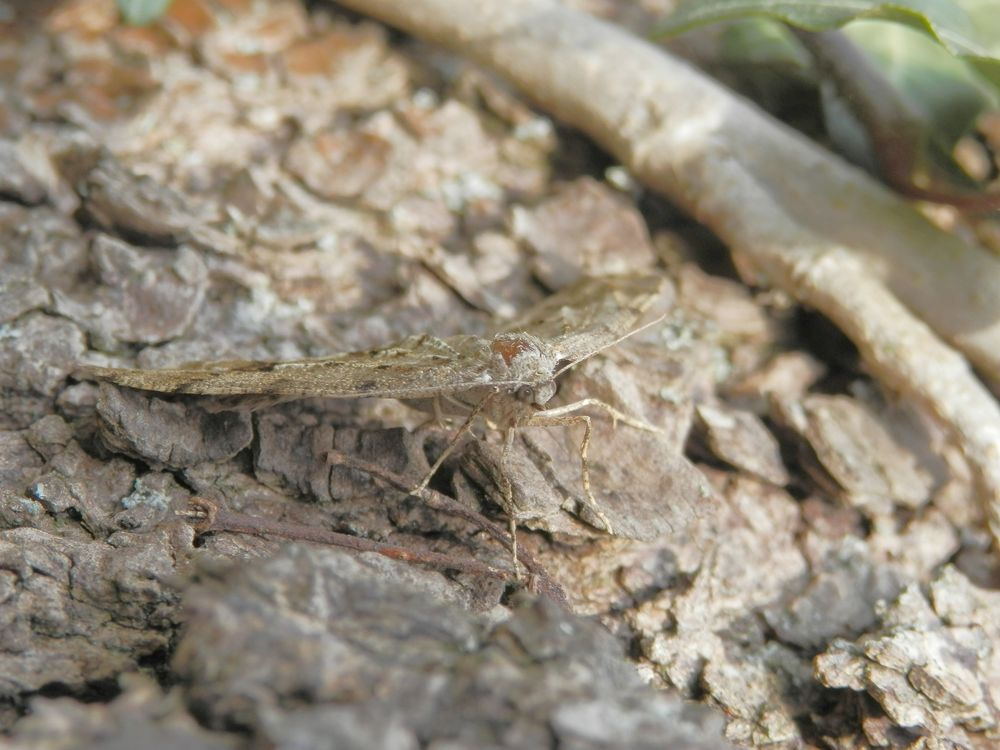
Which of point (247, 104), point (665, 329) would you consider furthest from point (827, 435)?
point (247, 104)

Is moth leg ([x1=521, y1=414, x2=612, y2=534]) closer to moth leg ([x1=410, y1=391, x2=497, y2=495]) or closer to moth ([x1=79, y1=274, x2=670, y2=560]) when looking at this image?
moth ([x1=79, y1=274, x2=670, y2=560])

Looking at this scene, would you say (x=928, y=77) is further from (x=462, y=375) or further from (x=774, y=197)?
(x=462, y=375)

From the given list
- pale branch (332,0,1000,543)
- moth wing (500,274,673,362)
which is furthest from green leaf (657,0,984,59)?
moth wing (500,274,673,362)

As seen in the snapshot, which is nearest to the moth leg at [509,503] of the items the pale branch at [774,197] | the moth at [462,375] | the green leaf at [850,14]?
the moth at [462,375]

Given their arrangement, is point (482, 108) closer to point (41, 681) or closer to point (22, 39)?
point (22, 39)

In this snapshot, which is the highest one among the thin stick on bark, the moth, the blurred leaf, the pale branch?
the blurred leaf

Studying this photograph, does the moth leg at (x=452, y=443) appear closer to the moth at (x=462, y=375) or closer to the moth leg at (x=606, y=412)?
the moth at (x=462, y=375)
